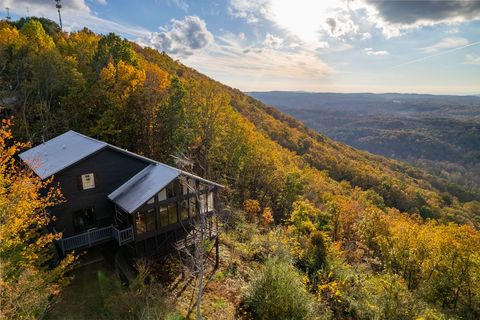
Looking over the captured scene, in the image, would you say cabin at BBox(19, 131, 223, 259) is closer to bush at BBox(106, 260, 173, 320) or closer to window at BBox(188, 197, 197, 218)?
window at BBox(188, 197, 197, 218)

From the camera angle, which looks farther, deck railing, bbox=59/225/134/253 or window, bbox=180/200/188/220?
window, bbox=180/200/188/220

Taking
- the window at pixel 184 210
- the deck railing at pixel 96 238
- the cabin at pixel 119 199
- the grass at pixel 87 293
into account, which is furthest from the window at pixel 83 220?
the window at pixel 184 210

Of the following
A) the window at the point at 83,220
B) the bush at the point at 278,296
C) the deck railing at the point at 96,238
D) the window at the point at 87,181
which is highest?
the window at the point at 87,181

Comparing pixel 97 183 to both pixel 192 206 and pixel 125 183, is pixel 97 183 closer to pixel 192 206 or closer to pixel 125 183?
pixel 125 183

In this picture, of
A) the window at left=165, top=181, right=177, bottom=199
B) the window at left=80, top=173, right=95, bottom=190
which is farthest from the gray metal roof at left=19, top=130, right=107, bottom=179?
the window at left=165, top=181, right=177, bottom=199

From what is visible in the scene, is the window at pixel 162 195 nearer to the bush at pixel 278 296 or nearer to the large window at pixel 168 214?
the large window at pixel 168 214

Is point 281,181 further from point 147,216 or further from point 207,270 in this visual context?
point 147,216

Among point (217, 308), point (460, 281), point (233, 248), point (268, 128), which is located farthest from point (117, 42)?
point (268, 128)
